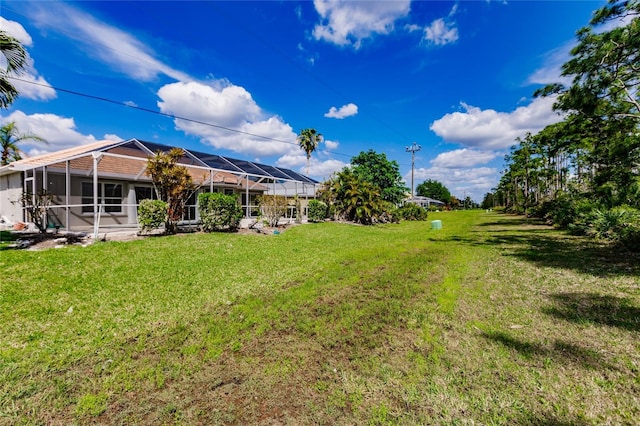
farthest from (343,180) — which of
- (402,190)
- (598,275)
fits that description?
(598,275)

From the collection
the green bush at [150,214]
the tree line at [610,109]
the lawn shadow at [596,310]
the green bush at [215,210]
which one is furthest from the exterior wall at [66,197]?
the tree line at [610,109]

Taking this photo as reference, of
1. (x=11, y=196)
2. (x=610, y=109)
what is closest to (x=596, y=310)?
(x=610, y=109)

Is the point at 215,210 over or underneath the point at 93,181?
underneath

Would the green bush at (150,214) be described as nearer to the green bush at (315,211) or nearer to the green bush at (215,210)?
the green bush at (215,210)

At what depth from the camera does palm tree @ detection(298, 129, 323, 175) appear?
1484 inches

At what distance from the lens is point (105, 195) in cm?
1298

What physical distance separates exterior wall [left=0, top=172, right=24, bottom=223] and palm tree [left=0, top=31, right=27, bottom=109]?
7.80 metres

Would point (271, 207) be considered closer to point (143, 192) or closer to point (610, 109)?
point (143, 192)

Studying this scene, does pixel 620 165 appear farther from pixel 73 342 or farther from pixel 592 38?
pixel 73 342

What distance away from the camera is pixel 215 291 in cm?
495

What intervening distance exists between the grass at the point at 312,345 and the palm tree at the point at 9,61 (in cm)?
496

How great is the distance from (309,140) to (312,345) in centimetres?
3685

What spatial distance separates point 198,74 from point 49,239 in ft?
35.3

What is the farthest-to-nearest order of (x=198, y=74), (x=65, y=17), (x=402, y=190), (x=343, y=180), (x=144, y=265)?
(x=402, y=190), (x=343, y=180), (x=198, y=74), (x=65, y=17), (x=144, y=265)
